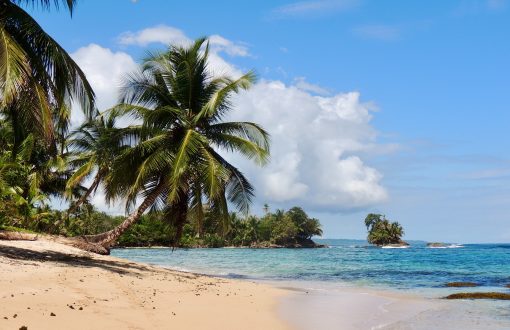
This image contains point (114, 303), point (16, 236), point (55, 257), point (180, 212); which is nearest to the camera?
point (114, 303)

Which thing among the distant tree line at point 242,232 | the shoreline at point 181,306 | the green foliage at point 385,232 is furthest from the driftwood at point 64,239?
the green foliage at point 385,232

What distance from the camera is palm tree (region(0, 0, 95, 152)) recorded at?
10.3m

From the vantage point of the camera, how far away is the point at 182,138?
17.9 m

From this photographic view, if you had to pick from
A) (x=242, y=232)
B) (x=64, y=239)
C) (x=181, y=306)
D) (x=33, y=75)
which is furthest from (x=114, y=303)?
(x=242, y=232)

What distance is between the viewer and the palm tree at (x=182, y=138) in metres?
17.4

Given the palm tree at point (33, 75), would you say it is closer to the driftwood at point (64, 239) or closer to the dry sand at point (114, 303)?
the dry sand at point (114, 303)

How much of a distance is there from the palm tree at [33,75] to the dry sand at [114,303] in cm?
338

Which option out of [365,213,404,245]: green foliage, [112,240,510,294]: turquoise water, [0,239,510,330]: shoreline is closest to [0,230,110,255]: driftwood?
[0,239,510,330]: shoreline

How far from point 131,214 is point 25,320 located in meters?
13.0

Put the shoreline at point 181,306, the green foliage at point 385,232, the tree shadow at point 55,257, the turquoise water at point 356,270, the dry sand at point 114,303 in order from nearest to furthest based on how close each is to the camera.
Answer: the dry sand at point 114,303 → the shoreline at point 181,306 → the tree shadow at point 55,257 → the turquoise water at point 356,270 → the green foliage at point 385,232

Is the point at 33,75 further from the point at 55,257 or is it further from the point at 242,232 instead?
the point at 242,232

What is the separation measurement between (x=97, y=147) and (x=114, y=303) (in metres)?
11.8

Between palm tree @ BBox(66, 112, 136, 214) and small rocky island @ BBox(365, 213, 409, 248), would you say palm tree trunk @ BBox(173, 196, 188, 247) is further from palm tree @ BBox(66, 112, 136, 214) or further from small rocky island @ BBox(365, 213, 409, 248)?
small rocky island @ BBox(365, 213, 409, 248)

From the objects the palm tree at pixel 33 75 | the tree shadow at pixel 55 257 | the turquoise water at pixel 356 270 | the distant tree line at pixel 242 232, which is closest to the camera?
the palm tree at pixel 33 75
